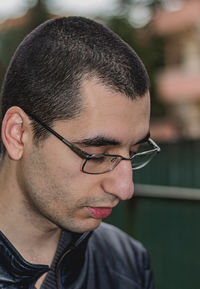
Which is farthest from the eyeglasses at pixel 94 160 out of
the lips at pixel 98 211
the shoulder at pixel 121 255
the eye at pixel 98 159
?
the shoulder at pixel 121 255

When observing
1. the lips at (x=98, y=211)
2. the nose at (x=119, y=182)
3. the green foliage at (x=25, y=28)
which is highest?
the green foliage at (x=25, y=28)

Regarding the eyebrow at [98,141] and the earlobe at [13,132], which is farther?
the earlobe at [13,132]

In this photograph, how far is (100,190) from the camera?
6.66 feet

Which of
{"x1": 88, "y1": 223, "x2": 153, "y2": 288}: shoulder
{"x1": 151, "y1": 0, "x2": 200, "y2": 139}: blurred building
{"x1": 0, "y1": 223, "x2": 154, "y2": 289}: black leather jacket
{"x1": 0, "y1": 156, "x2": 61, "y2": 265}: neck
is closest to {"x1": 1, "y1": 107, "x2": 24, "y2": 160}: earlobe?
{"x1": 0, "y1": 156, "x2": 61, "y2": 265}: neck

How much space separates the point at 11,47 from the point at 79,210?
2194 cm

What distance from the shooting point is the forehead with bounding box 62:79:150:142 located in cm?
196

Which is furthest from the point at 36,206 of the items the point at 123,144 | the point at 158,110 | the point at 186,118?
the point at 186,118

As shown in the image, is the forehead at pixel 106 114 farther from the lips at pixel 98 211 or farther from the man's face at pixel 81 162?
the lips at pixel 98 211

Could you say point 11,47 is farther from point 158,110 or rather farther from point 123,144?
point 123,144

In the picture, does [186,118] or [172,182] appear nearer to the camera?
[172,182]

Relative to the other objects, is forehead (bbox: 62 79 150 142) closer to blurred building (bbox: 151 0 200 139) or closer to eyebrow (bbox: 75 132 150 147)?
eyebrow (bbox: 75 132 150 147)

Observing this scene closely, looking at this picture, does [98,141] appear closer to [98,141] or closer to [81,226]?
[98,141]

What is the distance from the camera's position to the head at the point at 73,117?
1.99 metres

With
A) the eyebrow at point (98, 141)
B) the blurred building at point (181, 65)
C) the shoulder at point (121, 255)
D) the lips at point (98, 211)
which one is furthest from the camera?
the blurred building at point (181, 65)
